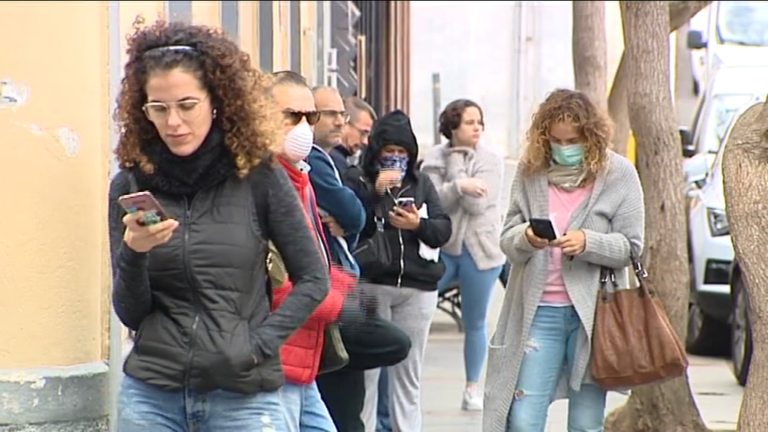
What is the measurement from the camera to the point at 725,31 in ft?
56.9

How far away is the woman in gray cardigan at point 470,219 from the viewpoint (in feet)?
28.5

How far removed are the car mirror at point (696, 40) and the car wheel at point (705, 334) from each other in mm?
5778

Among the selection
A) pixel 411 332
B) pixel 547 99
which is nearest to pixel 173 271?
pixel 547 99

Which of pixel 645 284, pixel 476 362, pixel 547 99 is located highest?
pixel 547 99

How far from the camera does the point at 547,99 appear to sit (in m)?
5.98

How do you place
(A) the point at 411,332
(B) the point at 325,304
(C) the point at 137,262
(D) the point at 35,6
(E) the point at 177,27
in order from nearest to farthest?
1. (C) the point at 137,262
2. (E) the point at 177,27
3. (B) the point at 325,304
4. (D) the point at 35,6
5. (A) the point at 411,332

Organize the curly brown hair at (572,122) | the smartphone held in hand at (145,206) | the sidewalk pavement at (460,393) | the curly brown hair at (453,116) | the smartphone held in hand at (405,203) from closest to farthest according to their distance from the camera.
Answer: the smartphone held in hand at (145,206)
the curly brown hair at (572,122)
the smartphone held in hand at (405,203)
the sidewalk pavement at (460,393)
the curly brown hair at (453,116)

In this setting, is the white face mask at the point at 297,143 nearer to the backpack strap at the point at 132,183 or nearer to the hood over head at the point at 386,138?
the backpack strap at the point at 132,183

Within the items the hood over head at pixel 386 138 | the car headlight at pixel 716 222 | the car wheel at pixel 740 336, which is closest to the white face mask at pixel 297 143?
the hood over head at pixel 386 138

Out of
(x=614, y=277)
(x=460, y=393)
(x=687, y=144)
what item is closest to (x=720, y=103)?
(x=687, y=144)

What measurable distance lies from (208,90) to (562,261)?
2.38 m

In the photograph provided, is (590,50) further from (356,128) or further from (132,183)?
(132,183)

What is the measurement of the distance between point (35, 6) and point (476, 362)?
4145 millimetres

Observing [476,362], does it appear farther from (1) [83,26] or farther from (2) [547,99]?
(1) [83,26]
